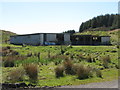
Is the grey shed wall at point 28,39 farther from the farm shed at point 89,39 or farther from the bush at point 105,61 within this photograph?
the bush at point 105,61

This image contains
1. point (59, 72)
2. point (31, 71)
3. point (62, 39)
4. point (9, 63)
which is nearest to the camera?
point (31, 71)

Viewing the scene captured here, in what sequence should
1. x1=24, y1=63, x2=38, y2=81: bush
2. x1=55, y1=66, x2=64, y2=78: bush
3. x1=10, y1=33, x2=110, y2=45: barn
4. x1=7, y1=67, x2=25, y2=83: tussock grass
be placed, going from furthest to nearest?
x1=10, y1=33, x2=110, y2=45: barn → x1=55, y1=66, x2=64, y2=78: bush → x1=24, y1=63, x2=38, y2=81: bush → x1=7, y1=67, x2=25, y2=83: tussock grass

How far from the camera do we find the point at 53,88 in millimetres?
9695

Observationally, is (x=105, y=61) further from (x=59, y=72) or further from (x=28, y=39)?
(x=28, y=39)

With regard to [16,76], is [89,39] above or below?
above

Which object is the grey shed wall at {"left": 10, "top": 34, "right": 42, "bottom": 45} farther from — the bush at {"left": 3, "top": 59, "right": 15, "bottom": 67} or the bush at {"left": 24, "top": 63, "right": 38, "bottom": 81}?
the bush at {"left": 24, "top": 63, "right": 38, "bottom": 81}

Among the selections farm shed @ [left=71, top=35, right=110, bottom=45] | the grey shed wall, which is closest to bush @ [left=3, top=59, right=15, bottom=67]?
the grey shed wall

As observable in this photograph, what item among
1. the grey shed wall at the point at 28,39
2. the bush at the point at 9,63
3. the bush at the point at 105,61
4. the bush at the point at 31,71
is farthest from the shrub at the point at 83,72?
the grey shed wall at the point at 28,39

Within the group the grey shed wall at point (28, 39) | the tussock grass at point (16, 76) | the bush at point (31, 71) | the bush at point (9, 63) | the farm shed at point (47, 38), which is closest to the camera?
the tussock grass at point (16, 76)

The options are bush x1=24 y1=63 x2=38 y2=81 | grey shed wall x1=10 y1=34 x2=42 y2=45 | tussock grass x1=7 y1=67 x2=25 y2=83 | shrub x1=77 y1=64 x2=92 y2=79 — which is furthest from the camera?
grey shed wall x1=10 y1=34 x2=42 y2=45

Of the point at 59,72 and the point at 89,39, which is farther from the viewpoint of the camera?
the point at 89,39

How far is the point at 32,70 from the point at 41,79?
0.69m

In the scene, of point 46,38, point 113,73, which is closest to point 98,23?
point 46,38

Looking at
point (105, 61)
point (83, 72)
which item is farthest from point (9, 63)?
point (105, 61)
